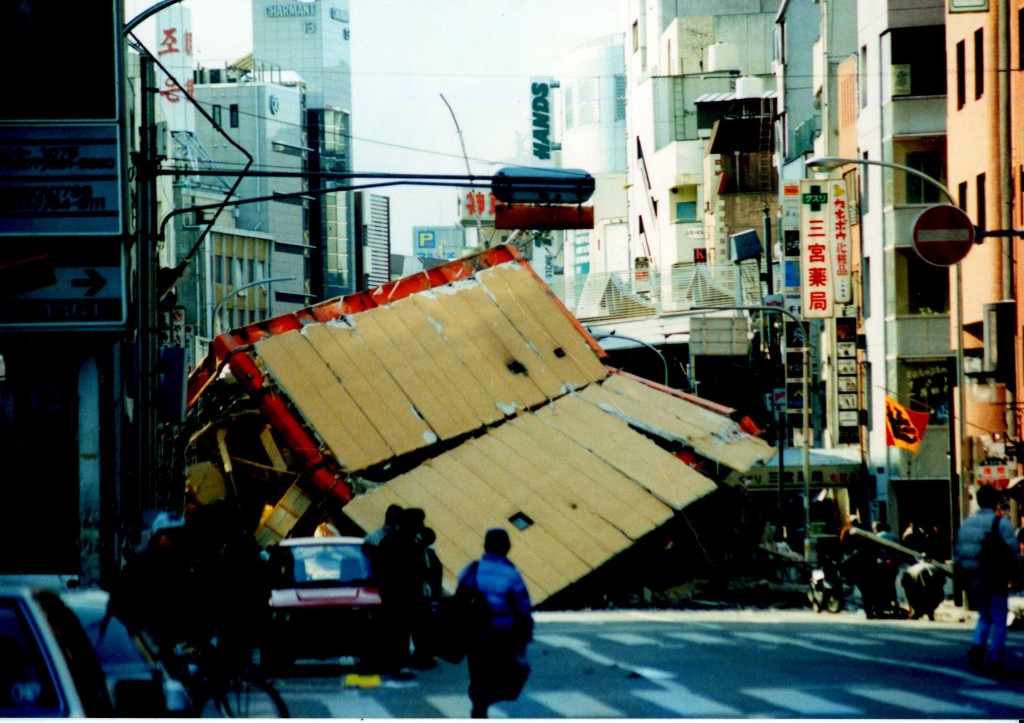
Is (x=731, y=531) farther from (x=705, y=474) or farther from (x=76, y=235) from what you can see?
(x=76, y=235)

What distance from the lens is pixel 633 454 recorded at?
25906mm

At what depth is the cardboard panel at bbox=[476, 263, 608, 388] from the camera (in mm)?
27672

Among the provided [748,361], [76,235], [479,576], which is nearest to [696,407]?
[76,235]

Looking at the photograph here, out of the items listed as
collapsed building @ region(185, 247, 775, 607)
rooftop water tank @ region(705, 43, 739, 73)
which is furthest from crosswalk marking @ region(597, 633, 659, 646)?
rooftop water tank @ region(705, 43, 739, 73)

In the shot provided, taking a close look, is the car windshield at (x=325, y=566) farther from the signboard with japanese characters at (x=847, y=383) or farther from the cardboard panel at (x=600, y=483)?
the signboard with japanese characters at (x=847, y=383)

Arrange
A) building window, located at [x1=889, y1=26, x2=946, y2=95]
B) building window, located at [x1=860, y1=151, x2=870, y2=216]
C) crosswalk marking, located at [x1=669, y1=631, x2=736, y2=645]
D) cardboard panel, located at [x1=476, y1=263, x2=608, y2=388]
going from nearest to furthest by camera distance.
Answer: crosswalk marking, located at [x1=669, y1=631, x2=736, y2=645] → cardboard panel, located at [x1=476, y1=263, x2=608, y2=388] → building window, located at [x1=889, y1=26, x2=946, y2=95] → building window, located at [x1=860, y1=151, x2=870, y2=216]

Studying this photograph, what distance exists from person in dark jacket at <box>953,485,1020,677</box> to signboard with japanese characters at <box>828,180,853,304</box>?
31147mm

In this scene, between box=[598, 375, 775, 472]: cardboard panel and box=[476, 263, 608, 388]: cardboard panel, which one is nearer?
box=[598, 375, 775, 472]: cardboard panel

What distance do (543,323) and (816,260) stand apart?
1908 centimetres

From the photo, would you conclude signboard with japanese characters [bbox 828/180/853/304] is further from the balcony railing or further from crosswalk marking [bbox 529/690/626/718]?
crosswalk marking [bbox 529/690/626/718]

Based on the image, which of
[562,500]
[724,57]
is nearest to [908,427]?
[562,500]

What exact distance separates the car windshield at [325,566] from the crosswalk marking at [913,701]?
5581 millimetres

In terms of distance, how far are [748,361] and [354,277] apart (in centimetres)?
8923

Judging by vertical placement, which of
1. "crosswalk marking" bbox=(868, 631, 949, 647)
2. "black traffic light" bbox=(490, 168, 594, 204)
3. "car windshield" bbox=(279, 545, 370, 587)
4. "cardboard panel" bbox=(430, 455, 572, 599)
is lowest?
"crosswalk marking" bbox=(868, 631, 949, 647)
